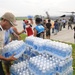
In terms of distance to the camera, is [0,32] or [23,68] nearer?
[0,32]

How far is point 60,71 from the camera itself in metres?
4.29

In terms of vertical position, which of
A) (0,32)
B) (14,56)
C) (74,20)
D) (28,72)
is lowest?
(74,20)

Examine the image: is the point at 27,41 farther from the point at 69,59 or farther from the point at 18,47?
the point at 69,59

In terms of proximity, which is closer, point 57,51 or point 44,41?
point 57,51

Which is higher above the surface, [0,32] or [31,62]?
[0,32]

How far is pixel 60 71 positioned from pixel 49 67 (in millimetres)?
307

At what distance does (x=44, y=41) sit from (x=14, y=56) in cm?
82

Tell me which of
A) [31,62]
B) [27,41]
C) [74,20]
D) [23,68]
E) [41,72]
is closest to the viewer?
[41,72]

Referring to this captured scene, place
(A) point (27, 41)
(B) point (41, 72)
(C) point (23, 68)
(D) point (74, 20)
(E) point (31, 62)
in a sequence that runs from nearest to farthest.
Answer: (B) point (41, 72), (E) point (31, 62), (C) point (23, 68), (A) point (27, 41), (D) point (74, 20)

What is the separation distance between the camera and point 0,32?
4.08m

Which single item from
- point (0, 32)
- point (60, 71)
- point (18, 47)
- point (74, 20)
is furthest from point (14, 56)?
point (74, 20)

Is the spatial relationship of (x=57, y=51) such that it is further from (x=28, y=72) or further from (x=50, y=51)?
(x=28, y=72)

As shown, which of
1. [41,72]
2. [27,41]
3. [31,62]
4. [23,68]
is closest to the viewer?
[41,72]

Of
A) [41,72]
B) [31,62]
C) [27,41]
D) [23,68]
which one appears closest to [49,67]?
[41,72]
